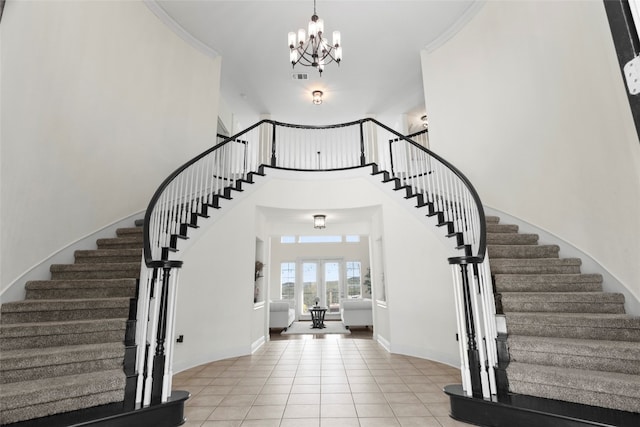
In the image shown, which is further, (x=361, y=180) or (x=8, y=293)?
(x=361, y=180)

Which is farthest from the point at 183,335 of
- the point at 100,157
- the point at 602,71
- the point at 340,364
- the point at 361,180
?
the point at 602,71

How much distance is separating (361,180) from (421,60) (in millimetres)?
2975

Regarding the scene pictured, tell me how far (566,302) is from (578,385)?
103 cm

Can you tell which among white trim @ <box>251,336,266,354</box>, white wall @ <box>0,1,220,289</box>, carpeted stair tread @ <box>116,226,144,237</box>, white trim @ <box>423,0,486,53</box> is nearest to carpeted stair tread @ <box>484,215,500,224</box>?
white trim @ <box>423,0,486,53</box>

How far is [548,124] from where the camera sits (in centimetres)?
407

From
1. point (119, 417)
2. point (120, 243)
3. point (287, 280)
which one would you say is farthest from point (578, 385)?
point (287, 280)

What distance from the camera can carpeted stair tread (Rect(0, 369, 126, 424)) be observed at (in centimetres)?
207

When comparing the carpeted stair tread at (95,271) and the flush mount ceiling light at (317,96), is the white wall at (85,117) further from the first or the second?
the flush mount ceiling light at (317,96)

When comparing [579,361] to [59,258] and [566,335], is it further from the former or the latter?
[59,258]

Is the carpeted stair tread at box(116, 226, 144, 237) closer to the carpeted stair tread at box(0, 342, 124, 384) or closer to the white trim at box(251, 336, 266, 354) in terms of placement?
the carpeted stair tread at box(0, 342, 124, 384)

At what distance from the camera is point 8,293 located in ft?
10.1

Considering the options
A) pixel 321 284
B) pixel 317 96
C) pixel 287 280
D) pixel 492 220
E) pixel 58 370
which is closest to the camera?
pixel 58 370

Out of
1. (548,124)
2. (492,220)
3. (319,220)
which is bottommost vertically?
(492,220)

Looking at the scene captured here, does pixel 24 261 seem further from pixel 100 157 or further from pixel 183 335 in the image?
pixel 183 335
